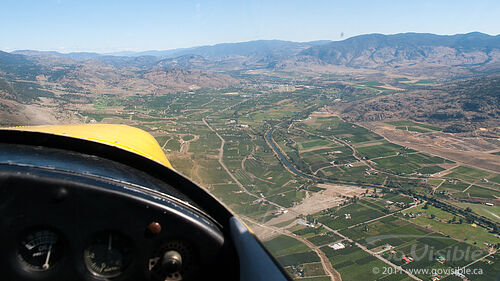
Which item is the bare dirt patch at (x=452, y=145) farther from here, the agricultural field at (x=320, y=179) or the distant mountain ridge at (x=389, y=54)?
the distant mountain ridge at (x=389, y=54)

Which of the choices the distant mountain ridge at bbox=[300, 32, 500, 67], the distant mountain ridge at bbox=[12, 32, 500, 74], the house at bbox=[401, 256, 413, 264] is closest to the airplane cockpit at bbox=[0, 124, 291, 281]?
the house at bbox=[401, 256, 413, 264]

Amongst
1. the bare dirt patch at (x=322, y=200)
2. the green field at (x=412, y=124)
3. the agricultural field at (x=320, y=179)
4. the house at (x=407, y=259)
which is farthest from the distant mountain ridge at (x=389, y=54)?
the house at (x=407, y=259)

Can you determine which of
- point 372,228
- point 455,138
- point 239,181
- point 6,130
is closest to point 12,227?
point 6,130

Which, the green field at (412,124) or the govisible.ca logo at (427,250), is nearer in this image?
the govisible.ca logo at (427,250)

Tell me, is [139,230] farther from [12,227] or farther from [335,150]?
[335,150]

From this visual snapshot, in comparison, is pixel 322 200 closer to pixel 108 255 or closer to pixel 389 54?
pixel 108 255

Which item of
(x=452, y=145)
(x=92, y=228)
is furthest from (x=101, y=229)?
(x=452, y=145)

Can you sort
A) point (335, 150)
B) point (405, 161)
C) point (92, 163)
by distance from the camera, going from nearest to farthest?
1. point (92, 163)
2. point (405, 161)
3. point (335, 150)
